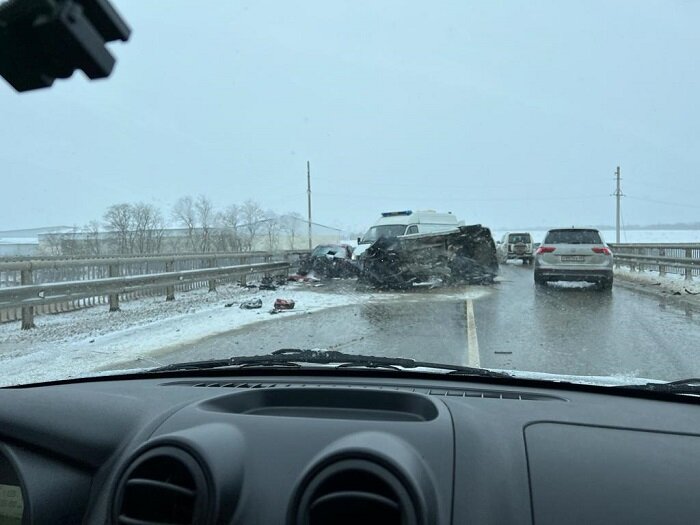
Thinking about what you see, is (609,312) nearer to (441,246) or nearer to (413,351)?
(413,351)

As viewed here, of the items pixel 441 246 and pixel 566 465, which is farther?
pixel 441 246

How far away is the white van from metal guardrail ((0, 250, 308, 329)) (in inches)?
185

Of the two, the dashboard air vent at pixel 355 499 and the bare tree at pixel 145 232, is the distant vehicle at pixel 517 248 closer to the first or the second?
the bare tree at pixel 145 232

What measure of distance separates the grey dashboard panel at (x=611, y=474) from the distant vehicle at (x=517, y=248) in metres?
31.6

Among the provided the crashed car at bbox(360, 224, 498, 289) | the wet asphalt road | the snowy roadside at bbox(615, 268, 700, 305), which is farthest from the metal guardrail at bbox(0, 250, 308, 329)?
the snowy roadside at bbox(615, 268, 700, 305)

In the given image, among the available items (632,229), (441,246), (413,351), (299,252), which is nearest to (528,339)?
(413,351)

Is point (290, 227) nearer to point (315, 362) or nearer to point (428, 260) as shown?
point (428, 260)

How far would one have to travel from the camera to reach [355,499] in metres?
1.66

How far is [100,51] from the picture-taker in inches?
67.2

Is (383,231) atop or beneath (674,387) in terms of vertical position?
atop

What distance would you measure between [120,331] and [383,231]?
42.5 ft

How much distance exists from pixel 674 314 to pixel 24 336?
37.0 ft

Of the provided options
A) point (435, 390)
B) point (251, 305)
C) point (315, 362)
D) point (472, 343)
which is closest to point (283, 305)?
point (251, 305)

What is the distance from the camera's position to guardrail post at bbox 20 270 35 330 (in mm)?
9594
